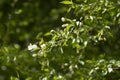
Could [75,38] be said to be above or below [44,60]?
above

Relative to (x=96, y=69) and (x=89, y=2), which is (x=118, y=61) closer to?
(x=96, y=69)

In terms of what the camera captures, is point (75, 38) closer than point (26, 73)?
Yes

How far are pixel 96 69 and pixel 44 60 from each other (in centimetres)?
35

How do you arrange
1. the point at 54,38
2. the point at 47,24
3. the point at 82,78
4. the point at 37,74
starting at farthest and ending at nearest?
the point at 47,24 < the point at 37,74 < the point at 82,78 < the point at 54,38

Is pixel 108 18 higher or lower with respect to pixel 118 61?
higher

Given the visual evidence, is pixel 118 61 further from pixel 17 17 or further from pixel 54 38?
pixel 17 17

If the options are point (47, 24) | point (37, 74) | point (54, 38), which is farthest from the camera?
point (47, 24)

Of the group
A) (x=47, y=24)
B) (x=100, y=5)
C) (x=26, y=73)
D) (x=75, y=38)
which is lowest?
(x=47, y=24)

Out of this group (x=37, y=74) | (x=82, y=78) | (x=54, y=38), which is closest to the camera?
(x=54, y=38)

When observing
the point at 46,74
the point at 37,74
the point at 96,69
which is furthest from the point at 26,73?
the point at 96,69

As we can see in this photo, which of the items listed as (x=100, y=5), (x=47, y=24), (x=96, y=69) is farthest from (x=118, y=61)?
(x=47, y=24)

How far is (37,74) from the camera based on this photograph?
3.40 m

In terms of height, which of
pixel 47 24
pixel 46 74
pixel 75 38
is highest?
pixel 75 38

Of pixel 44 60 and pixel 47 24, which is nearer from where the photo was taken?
pixel 44 60
